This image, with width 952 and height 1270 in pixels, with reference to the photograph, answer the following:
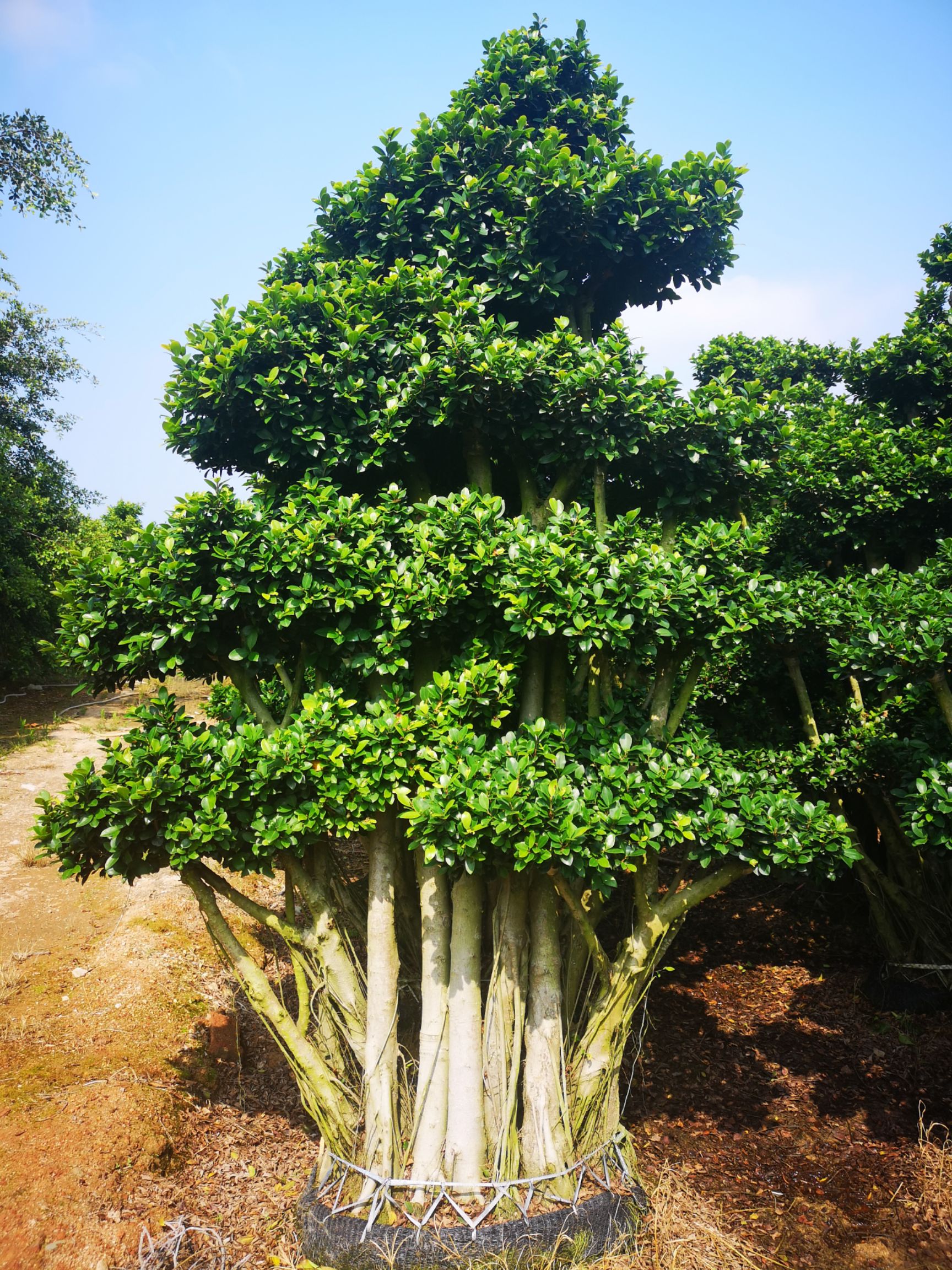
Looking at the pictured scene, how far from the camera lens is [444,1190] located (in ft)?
16.6

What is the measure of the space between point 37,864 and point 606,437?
403 inches

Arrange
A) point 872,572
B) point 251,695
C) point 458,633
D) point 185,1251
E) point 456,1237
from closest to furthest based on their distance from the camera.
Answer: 1. point 456,1237
2. point 185,1251
3. point 251,695
4. point 458,633
5. point 872,572

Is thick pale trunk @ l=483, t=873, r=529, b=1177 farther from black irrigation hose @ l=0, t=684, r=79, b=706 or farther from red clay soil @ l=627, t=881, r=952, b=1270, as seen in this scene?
black irrigation hose @ l=0, t=684, r=79, b=706

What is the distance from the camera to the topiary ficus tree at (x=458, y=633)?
5016 mm

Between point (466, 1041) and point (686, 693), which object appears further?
point (686, 693)

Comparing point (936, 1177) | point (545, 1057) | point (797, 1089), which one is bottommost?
point (797, 1089)

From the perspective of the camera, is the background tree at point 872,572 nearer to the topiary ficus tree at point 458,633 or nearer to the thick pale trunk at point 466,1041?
the topiary ficus tree at point 458,633

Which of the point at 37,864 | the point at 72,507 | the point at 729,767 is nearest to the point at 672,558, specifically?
the point at 729,767

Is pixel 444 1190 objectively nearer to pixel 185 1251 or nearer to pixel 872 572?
pixel 185 1251

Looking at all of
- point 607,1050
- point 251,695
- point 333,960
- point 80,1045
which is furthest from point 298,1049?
point 80,1045

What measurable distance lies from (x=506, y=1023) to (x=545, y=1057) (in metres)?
0.39

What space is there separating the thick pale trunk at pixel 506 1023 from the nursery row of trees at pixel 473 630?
2 centimetres

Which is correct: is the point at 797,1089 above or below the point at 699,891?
below

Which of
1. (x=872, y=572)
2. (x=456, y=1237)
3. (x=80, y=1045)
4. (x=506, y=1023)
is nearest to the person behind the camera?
(x=456, y=1237)
